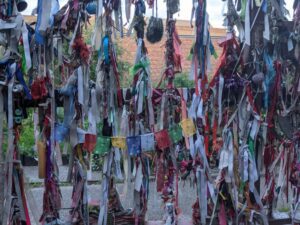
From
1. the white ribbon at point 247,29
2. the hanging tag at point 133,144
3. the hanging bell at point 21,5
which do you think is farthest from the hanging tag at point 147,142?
the hanging bell at point 21,5

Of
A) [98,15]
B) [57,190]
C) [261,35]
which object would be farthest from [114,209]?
[261,35]

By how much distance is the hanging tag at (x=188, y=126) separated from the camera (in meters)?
2.02

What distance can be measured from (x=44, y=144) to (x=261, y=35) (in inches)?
47.5

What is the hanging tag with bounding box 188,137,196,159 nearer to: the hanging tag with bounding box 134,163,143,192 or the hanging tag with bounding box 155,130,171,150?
the hanging tag with bounding box 155,130,171,150

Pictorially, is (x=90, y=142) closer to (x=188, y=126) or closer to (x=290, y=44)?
(x=188, y=126)

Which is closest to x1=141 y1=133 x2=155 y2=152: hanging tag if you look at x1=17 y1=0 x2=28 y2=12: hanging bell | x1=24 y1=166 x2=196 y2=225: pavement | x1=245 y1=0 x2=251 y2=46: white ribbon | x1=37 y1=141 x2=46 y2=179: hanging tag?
x1=24 y1=166 x2=196 y2=225: pavement

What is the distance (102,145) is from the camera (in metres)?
1.98

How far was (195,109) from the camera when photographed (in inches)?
80.7

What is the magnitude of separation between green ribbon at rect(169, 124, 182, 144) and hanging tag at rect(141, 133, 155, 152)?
0.34 feet

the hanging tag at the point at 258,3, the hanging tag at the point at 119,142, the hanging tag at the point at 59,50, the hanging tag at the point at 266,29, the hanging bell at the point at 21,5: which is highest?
the hanging tag at the point at 258,3

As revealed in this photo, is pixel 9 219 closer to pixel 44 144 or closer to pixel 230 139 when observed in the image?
pixel 44 144

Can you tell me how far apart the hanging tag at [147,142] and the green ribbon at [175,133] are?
0.34 feet

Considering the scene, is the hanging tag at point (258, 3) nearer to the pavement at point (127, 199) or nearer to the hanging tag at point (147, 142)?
the hanging tag at point (147, 142)

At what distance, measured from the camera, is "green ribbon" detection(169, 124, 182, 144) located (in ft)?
6.67
